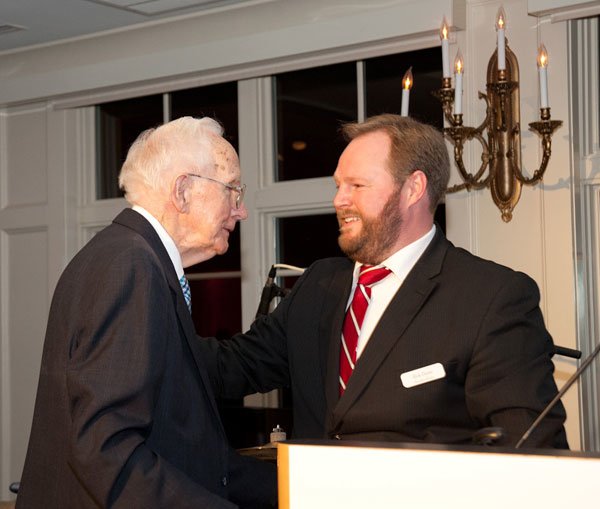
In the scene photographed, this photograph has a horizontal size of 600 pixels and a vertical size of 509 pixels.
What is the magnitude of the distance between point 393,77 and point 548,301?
4.37ft

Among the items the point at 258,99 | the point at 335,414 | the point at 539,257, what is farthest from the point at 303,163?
the point at 335,414

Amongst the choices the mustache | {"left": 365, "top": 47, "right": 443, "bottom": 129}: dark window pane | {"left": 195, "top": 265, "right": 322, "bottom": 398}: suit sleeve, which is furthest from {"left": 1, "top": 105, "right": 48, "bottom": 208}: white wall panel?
the mustache

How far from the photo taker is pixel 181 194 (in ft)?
6.68

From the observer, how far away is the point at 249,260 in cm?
503

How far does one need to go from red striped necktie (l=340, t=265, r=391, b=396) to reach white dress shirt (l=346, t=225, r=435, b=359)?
0.01 meters

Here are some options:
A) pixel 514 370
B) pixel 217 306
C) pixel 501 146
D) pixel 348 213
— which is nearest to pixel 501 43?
pixel 501 146

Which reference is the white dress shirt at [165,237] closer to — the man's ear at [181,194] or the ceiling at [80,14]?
the man's ear at [181,194]

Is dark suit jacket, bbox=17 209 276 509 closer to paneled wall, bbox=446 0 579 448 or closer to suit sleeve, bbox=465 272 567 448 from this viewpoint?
suit sleeve, bbox=465 272 567 448

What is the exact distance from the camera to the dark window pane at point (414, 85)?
445 cm

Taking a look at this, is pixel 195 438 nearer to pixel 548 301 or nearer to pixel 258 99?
pixel 548 301

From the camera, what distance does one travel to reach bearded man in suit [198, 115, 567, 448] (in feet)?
6.43

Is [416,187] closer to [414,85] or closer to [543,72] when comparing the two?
[543,72]

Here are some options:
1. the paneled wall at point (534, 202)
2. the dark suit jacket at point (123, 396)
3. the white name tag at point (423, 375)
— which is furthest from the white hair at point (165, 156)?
the paneled wall at point (534, 202)

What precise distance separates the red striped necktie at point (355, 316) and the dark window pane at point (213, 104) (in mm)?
2958
